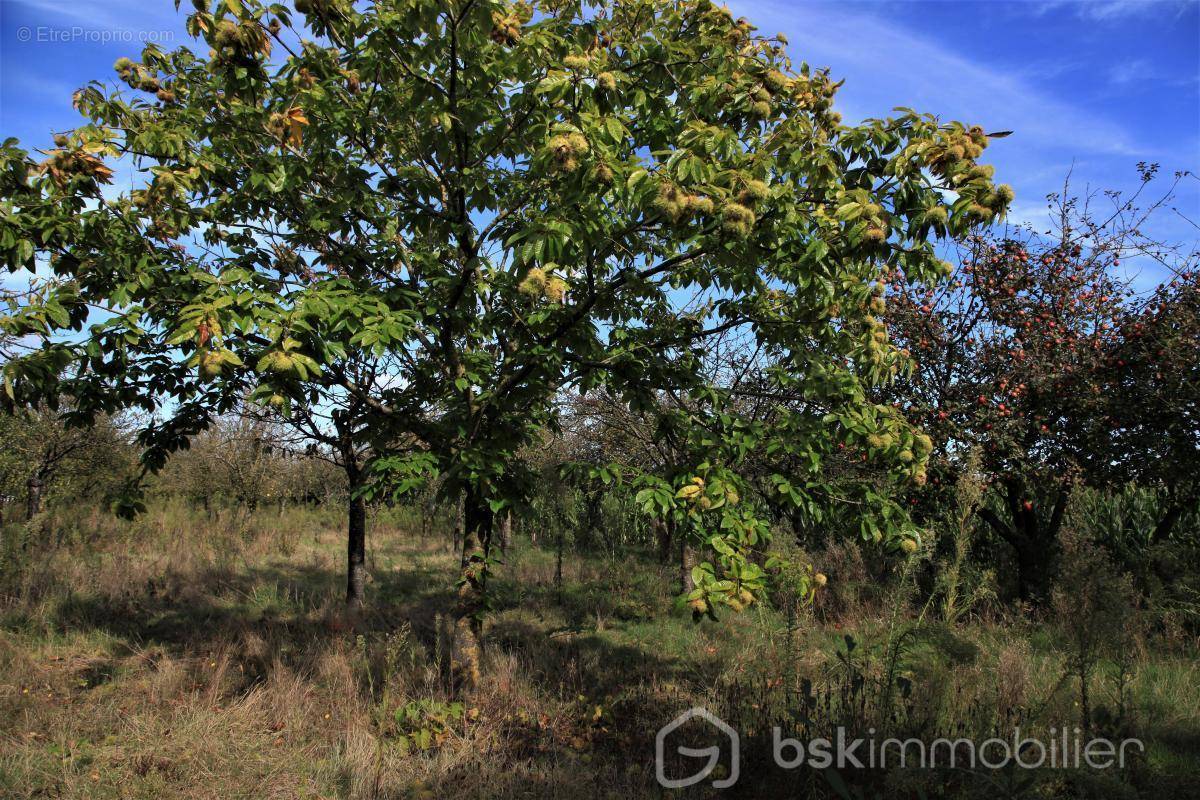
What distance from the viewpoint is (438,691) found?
15.8 feet

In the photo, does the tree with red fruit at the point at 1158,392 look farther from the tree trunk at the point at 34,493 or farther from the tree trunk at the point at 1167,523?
the tree trunk at the point at 34,493

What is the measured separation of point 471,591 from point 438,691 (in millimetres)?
832

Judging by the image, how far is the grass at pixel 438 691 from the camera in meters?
3.64

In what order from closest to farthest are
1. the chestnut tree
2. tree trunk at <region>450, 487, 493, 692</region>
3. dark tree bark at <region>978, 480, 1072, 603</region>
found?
the chestnut tree
tree trunk at <region>450, 487, 493, 692</region>
dark tree bark at <region>978, 480, 1072, 603</region>

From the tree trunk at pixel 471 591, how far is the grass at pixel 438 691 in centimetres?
21

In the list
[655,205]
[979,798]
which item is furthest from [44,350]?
[979,798]

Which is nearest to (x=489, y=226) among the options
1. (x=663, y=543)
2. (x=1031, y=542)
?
(x=1031, y=542)

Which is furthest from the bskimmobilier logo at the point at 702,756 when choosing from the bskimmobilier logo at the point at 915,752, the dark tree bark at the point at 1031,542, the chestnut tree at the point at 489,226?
the dark tree bark at the point at 1031,542

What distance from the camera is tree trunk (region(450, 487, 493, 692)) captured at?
454 centimetres

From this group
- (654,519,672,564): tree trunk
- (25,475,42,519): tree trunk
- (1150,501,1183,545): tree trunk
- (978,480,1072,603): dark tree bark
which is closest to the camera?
(1150,501,1183,545): tree trunk

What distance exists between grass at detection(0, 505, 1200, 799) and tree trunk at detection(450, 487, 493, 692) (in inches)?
8.3

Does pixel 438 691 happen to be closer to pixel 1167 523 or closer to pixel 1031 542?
pixel 1031 542

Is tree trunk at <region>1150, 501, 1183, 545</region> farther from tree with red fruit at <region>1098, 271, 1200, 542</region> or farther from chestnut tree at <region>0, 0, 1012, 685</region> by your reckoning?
chestnut tree at <region>0, 0, 1012, 685</region>

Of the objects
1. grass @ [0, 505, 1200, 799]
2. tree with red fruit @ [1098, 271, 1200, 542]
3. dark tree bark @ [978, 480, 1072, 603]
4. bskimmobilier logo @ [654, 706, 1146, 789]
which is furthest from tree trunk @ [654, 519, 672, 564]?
bskimmobilier logo @ [654, 706, 1146, 789]
